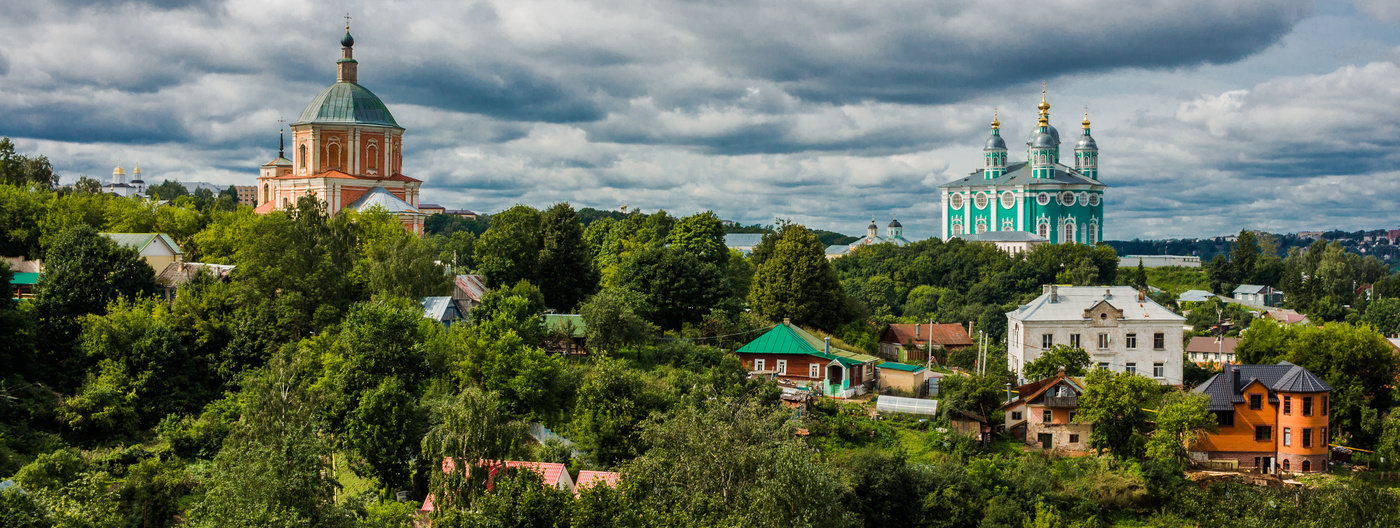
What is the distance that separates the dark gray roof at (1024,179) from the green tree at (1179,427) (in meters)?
65.2

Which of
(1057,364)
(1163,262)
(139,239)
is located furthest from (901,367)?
(1163,262)

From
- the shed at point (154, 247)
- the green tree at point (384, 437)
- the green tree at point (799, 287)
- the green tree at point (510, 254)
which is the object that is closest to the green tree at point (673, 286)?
the green tree at point (510, 254)

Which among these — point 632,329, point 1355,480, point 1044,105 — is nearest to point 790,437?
point 632,329

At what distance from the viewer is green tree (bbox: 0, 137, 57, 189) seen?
46.4 meters

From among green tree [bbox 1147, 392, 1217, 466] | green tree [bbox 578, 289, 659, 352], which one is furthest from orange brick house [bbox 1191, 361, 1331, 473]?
green tree [bbox 578, 289, 659, 352]

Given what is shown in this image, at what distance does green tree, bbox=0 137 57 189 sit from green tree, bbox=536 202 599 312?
2157 centimetres

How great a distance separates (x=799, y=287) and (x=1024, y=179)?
195 ft

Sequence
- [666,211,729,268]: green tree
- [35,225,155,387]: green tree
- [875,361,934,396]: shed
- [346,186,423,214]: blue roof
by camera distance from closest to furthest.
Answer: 1. [35,225,155,387]: green tree
2. [875,361,934,396]: shed
3. [666,211,729,268]: green tree
4. [346,186,423,214]: blue roof

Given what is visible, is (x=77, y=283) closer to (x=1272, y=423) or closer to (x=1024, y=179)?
(x=1272, y=423)

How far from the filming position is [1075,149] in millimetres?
102250

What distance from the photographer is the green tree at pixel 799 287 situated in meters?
42.7

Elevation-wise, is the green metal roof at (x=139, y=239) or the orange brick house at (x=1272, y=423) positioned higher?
the green metal roof at (x=139, y=239)

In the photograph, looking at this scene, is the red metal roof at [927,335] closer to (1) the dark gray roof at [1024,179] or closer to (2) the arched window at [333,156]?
(2) the arched window at [333,156]

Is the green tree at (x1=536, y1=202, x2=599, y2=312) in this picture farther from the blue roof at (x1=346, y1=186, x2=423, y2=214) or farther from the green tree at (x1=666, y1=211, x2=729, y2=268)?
the blue roof at (x1=346, y1=186, x2=423, y2=214)
